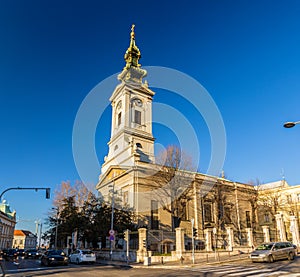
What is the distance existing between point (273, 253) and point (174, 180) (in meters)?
17.5

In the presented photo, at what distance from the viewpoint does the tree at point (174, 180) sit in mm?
37969

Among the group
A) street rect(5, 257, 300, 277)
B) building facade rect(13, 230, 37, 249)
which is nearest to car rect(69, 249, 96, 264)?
street rect(5, 257, 300, 277)

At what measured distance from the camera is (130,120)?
50906 mm

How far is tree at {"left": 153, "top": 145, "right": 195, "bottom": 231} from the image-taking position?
37969 millimetres

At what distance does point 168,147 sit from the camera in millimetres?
40094

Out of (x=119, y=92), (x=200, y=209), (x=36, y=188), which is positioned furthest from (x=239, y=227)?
(x=36, y=188)

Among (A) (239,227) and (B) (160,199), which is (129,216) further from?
(A) (239,227)

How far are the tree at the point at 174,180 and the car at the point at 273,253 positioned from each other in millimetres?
15736

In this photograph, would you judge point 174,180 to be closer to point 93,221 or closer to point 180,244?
point 93,221

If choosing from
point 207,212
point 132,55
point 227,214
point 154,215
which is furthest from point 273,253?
point 132,55

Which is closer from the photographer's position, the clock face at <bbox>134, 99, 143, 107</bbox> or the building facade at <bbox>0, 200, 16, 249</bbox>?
the clock face at <bbox>134, 99, 143, 107</bbox>

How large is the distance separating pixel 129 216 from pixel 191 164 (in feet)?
35.2

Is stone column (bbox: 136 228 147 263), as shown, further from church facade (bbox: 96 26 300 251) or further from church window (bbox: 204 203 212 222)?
church window (bbox: 204 203 212 222)

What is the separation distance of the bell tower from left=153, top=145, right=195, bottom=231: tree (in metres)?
6.92
